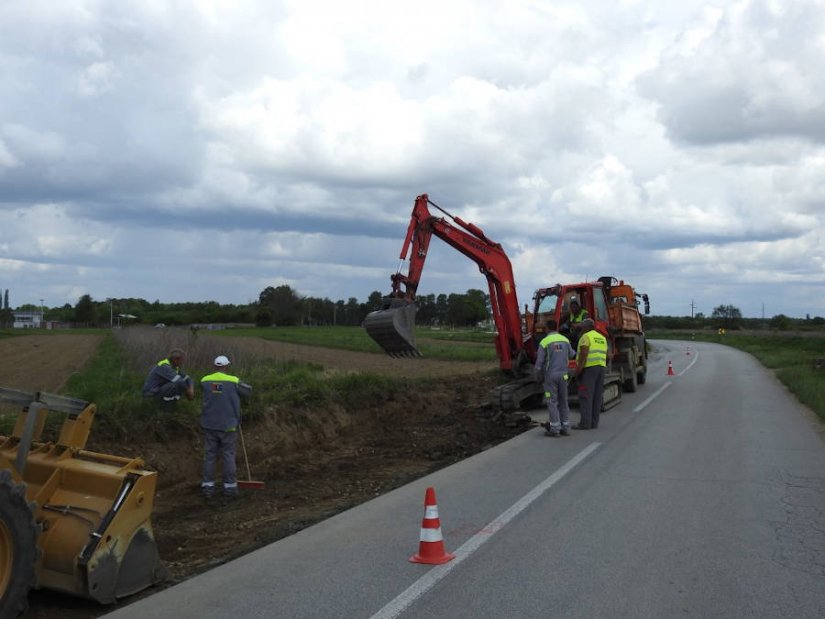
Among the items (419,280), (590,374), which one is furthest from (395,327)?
(590,374)

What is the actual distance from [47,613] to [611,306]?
1637cm

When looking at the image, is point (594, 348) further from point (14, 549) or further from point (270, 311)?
point (270, 311)

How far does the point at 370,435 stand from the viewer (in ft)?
46.2

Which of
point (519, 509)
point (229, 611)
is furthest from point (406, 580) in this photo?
point (519, 509)

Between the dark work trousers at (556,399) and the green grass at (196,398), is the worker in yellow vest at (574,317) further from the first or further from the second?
the green grass at (196,398)

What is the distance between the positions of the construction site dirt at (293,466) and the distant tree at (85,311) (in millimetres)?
138029

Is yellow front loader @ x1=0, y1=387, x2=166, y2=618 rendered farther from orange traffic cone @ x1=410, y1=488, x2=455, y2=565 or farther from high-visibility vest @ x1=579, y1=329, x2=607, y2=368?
high-visibility vest @ x1=579, y1=329, x2=607, y2=368

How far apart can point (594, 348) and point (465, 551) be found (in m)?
8.32

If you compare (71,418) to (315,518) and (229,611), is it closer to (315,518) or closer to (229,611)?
(229,611)

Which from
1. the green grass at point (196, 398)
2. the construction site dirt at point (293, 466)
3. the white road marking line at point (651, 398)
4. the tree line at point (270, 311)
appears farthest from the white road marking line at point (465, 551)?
the tree line at point (270, 311)

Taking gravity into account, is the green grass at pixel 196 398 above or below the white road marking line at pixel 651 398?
above

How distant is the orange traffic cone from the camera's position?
19.4 feet

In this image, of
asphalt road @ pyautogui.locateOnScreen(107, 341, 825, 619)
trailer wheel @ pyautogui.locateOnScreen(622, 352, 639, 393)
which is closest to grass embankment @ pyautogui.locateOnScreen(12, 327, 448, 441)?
asphalt road @ pyautogui.locateOnScreen(107, 341, 825, 619)

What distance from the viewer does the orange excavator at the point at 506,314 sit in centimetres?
1382
